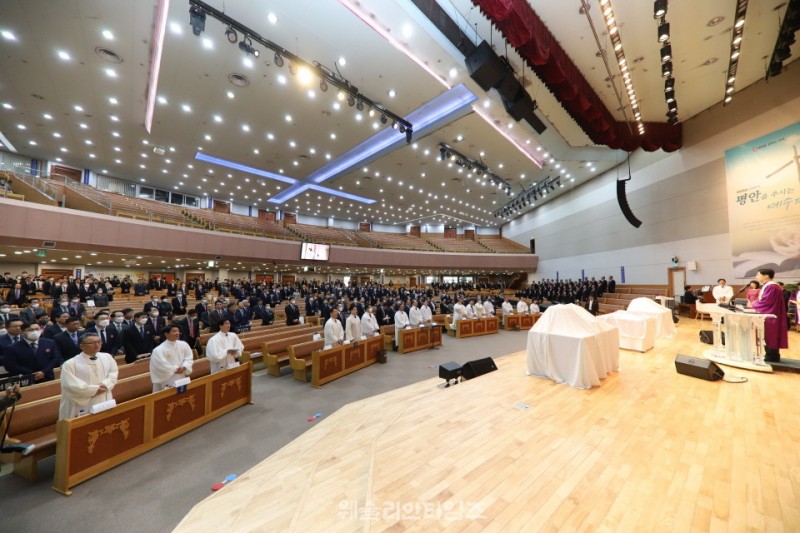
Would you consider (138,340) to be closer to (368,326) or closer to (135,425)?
(135,425)

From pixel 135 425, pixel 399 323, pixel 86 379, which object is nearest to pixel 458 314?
pixel 399 323

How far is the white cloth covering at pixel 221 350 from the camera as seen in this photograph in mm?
4785

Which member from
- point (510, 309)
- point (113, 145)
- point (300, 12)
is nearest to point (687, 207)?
point (510, 309)

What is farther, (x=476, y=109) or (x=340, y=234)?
(x=340, y=234)

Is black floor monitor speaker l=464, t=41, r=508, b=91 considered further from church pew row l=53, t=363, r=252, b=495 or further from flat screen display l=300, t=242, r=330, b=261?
flat screen display l=300, t=242, r=330, b=261

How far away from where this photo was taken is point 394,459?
8.02ft

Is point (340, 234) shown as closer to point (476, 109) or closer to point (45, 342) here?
point (476, 109)

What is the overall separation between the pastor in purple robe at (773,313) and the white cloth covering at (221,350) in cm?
832

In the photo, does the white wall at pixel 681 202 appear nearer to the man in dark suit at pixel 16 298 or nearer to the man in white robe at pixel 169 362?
the man in white robe at pixel 169 362

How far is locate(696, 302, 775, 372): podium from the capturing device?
14.2 ft

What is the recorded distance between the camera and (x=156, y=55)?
7730 mm

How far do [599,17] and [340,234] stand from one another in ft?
67.0

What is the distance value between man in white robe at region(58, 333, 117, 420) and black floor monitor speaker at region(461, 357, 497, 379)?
4607 mm

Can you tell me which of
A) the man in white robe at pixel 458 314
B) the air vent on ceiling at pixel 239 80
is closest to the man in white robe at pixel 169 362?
the air vent on ceiling at pixel 239 80
